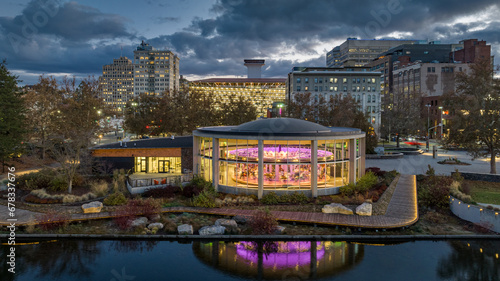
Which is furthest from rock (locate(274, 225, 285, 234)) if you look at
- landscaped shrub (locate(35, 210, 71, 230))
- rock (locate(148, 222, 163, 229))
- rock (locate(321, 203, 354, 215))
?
landscaped shrub (locate(35, 210, 71, 230))

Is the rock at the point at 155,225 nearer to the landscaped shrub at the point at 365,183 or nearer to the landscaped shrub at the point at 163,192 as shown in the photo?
the landscaped shrub at the point at 163,192

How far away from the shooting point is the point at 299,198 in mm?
25219

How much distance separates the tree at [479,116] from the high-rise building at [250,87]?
13704cm

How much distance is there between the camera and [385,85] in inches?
5546

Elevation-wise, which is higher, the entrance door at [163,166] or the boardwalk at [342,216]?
the entrance door at [163,166]

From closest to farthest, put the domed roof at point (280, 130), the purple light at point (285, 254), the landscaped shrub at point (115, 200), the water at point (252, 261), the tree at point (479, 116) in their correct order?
the water at point (252, 261) → the purple light at point (285, 254) → the landscaped shrub at point (115, 200) → the domed roof at point (280, 130) → the tree at point (479, 116)

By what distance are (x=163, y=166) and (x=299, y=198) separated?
1877cm

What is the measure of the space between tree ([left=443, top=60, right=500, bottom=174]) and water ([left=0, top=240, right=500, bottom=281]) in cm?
1861

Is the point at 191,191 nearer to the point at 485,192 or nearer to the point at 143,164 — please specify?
the point at 143,164

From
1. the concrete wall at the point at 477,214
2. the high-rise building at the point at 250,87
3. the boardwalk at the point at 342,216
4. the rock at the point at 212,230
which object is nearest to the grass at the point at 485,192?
the concrete wall at the point at 477,214

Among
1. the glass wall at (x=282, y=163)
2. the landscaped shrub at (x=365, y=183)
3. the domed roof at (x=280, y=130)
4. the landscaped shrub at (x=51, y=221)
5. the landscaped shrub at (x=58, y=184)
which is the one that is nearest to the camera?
the landscaped shrub at (x=51, y=221)

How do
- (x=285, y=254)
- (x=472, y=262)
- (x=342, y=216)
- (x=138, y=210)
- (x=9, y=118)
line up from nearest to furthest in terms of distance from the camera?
(x=472, y=262)
(x=285, y=254)
(x=342, y=216)
(x=138, y=210)
(x=9, y=118)

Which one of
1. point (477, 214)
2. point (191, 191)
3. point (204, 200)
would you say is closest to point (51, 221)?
point (204, 200)

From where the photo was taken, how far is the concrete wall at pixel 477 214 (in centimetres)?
1984
